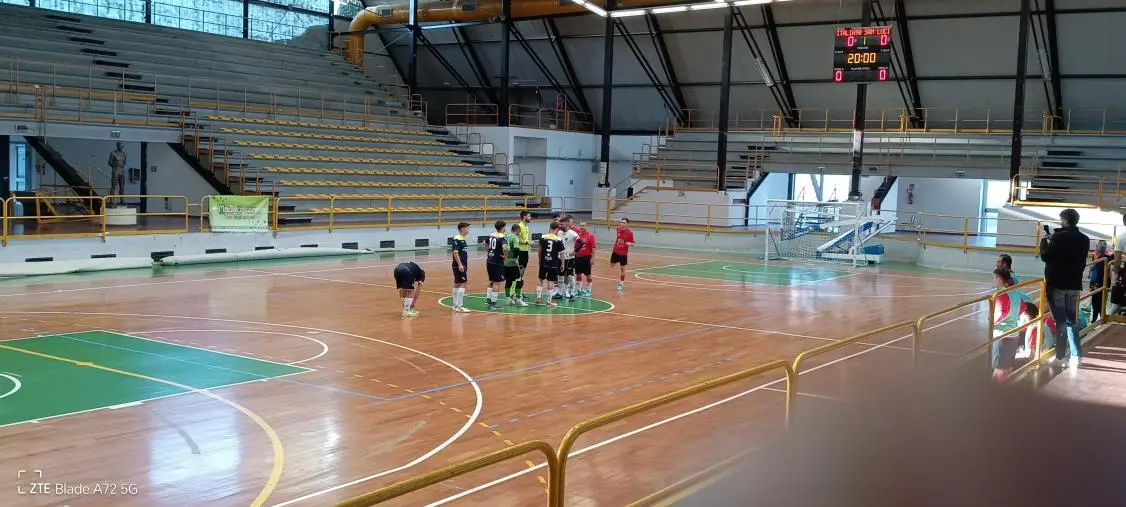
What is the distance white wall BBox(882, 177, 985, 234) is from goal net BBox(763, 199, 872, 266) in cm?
1008

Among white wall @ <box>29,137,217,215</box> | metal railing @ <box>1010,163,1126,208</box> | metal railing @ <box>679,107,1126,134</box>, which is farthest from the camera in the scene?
metal railing @ <box>679,107,1126,134</box>

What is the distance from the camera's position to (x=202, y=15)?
4044 cm

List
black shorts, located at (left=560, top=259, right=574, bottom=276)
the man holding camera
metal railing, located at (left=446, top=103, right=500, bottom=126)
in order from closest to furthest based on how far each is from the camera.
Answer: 1. the man holding camera
2. black shorts, located at (left=560, top=259, right=574, bottom=276)
3. metal railing, located at (left=446, top=103, right=500, bottom=126)

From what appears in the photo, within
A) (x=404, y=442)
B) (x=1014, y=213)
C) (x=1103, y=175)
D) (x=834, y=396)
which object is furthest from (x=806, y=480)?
(x=1103, y=175)

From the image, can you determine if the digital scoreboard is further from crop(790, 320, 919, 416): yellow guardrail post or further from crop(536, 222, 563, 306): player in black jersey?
crop(790, 320, 919, 416): yellow guardrail post

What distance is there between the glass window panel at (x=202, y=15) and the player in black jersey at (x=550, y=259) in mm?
26560

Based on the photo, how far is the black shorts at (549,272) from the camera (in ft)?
61.7

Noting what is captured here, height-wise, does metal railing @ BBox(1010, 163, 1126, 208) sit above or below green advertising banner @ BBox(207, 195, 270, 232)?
above

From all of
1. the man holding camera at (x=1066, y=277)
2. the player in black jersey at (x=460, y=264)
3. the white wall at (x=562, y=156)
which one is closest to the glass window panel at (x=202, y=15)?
the white wall at (x=562, y=156)

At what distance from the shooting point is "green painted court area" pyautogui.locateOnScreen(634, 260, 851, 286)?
992 inches

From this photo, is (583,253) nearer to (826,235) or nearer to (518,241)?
(518,241)

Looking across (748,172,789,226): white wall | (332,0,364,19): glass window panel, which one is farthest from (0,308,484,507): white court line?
(332,0,364,19): glass window panel

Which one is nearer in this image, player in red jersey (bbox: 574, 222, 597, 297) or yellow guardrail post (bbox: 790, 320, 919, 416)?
yellow guardrail post (bbox: 790, 320, 919, 416)

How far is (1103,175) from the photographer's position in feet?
109
